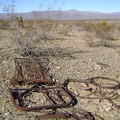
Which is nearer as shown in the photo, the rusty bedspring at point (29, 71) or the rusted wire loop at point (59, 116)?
the rusted wire loop at point (59, 116)

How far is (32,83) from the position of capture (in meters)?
6.84

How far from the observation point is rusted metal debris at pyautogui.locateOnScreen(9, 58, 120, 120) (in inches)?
213

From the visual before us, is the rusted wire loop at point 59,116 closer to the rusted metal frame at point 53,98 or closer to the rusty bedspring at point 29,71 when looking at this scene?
the rusted metal frame at point 53,98

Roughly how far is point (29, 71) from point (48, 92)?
5.06ft

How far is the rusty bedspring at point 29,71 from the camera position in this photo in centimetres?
687

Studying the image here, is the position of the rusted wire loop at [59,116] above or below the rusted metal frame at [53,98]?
below

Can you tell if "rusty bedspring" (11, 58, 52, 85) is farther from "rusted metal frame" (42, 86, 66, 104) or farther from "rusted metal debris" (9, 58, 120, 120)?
"rusted metal frame" (42, 86, 66, 104)

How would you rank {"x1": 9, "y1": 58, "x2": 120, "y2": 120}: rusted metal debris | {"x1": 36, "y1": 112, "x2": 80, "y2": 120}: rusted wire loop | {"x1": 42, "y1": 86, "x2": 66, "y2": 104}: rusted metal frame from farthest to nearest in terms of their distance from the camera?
{"x1": 42, "y1": 86, "x2": 66, "y2": 104}: rusted metal frame → {"x1": 9, "y1": 58, "x2": 120, "y2": 120}: rusted metal debris → {"x1": 36, "y1": 112, "x2": 80, "y2": 120}: rusted wire loop

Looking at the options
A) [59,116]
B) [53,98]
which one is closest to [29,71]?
[53,98]

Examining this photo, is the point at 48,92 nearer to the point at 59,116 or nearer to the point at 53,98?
the point at 53,98

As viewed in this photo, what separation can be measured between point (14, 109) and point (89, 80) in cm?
277

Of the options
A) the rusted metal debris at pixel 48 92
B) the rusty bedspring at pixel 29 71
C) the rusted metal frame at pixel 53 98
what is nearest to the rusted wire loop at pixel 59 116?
the rusted metal debris at pixel 48 92

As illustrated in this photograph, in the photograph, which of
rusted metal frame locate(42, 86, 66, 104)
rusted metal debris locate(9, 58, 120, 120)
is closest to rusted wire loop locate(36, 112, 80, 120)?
rusted metal debris locate(9, 58, 120, 120)

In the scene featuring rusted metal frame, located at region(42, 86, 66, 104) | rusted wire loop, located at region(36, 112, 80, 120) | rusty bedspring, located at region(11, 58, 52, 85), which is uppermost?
rusty bedspring, located at region(11, 58, 52, 85)
